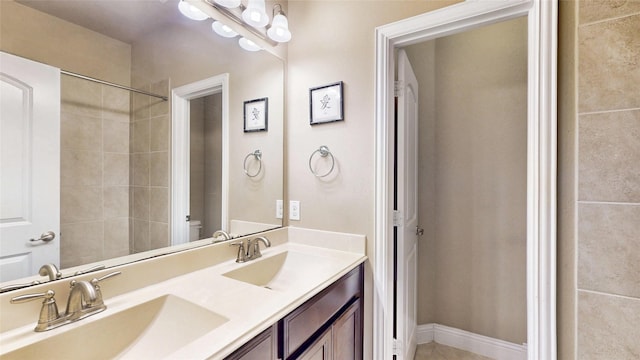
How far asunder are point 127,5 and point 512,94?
90.8 inches

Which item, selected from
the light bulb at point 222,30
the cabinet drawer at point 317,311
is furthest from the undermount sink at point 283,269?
the light bulb at point 222,30

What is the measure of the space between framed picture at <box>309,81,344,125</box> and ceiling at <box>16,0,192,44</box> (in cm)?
76

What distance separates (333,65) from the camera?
160cm

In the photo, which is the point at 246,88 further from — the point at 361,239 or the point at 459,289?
the point at 459,289

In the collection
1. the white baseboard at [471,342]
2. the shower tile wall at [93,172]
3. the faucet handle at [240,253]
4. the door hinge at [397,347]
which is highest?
the shower tile wall at [93,172]

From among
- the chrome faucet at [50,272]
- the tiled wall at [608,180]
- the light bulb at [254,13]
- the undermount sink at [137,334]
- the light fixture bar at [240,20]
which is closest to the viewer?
the undermount sink at [137,334]

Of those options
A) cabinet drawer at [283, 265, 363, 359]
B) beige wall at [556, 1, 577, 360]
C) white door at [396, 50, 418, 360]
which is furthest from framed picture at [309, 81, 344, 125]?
beige wall at [556, 1, 577, 360]

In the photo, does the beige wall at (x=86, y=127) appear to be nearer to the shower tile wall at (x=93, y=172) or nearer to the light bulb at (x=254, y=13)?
the shower tile wall at (x=93, y=172)

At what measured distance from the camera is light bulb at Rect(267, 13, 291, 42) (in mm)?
1603

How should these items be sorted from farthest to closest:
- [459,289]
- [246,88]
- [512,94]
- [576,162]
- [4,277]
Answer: [459,289]
[512,94]
[246,88]
[576,162]
[4,277]

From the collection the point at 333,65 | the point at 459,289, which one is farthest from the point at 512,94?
the point at 459,289

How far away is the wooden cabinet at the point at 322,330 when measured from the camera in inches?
33.0

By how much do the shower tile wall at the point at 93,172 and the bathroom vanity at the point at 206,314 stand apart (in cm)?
12

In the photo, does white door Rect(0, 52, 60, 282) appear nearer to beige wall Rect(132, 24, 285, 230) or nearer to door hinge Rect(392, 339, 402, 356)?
beige wall Rect(132, 24, 285, 230)
